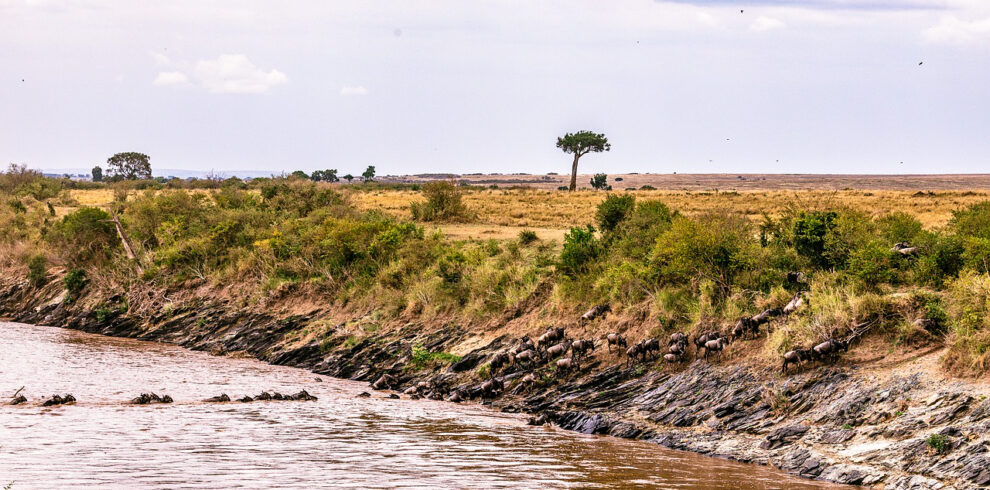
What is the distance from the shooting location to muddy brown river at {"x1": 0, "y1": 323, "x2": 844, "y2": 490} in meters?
14.9

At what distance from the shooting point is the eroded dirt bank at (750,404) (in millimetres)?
14547

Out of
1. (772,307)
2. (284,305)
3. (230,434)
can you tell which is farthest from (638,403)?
(284,305)

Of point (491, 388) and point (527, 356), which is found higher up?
point (527, 356)

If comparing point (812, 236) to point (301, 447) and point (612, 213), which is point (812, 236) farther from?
point (301, 447)

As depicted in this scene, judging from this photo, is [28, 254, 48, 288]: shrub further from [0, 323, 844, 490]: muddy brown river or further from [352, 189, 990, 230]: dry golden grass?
[352, 189, 990, 230]: dry golden grass

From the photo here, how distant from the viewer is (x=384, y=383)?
25.7m

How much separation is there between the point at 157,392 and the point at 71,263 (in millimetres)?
21109

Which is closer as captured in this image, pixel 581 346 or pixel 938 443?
pixel 938 443

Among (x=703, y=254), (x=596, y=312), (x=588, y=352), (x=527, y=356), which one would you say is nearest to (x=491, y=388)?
(x=527, y=356)

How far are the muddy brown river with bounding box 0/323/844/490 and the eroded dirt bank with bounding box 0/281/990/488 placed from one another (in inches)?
29.6

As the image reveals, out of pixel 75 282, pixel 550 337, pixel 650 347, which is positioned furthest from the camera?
pixel 75 282

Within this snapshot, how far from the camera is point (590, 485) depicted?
1480 cm

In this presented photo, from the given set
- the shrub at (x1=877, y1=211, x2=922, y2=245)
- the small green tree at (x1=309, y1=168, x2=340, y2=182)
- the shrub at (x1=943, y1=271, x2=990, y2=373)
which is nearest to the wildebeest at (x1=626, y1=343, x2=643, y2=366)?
the shrub at (x1=943, y1=271, x2=990, y2=373)

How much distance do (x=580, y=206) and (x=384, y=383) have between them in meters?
35.5
